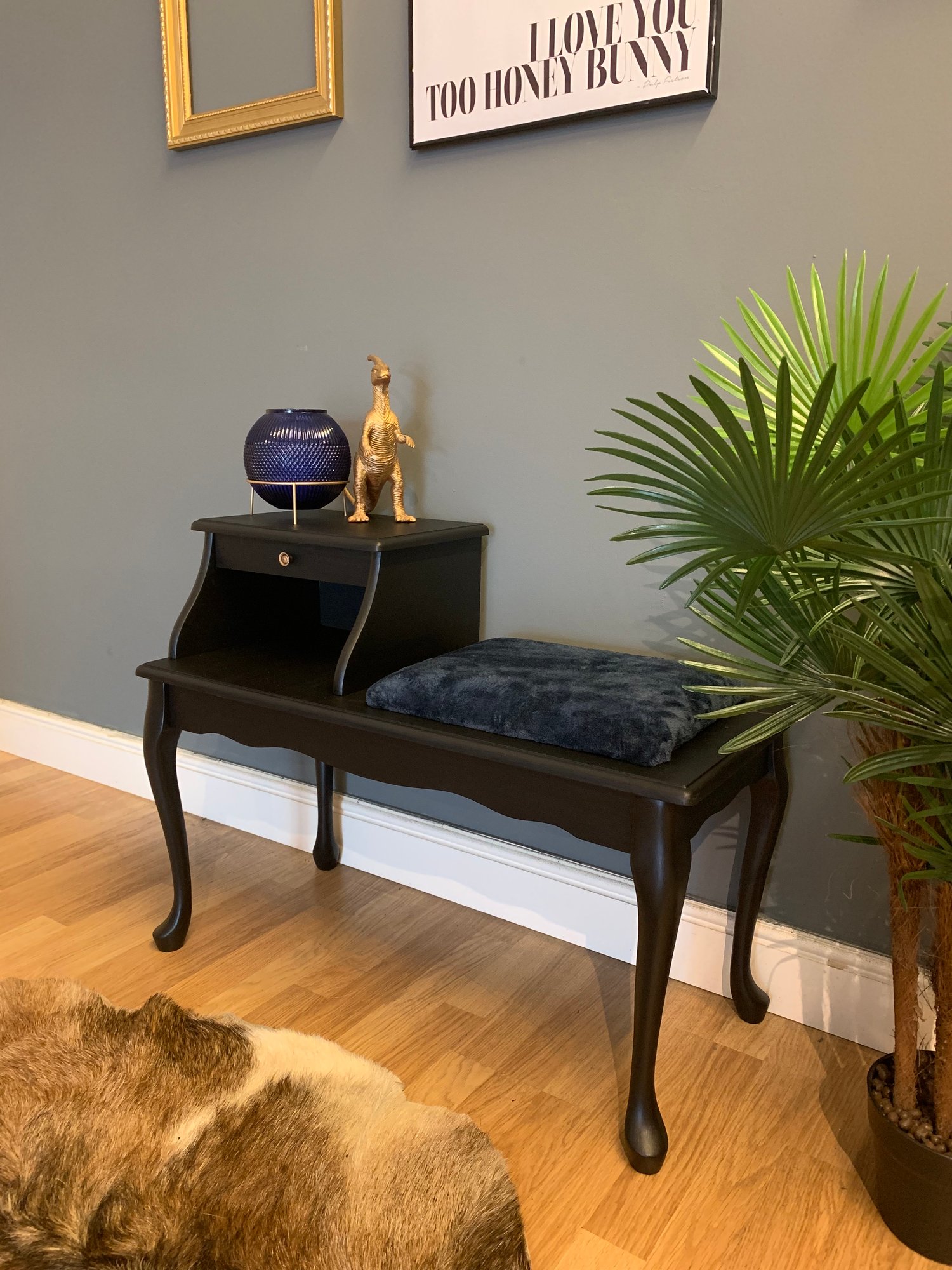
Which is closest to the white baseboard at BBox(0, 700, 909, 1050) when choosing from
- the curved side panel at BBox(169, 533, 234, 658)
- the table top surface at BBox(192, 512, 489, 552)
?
the curved side panel at BBox(169, 533, 234, 658)

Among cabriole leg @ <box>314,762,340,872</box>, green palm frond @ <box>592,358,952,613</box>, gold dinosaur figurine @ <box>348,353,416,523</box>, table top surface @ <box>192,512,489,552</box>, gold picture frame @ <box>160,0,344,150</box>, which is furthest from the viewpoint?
cabriole leg @ <box>314,762,340,872</box>

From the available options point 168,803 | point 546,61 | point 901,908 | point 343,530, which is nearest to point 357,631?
point 343,530

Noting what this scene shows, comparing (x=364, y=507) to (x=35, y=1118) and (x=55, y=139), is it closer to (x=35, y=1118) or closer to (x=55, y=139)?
(x=35, y=1118)

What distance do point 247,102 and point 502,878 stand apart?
5.78 ft

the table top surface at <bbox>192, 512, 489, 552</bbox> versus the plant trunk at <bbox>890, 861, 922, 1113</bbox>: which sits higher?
the table top surface at <bbox>192, 512, 489, 552</bbox>

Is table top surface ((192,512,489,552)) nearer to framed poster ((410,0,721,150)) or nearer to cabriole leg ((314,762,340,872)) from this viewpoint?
cabriole leg ((314,762,340,872))

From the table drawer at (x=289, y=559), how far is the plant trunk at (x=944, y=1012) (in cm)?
99

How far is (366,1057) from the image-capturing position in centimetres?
155

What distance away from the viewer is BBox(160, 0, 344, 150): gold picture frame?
1.90 m

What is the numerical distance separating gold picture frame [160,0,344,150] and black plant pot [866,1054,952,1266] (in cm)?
202

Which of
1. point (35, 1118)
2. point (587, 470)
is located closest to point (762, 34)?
point (587, 470)

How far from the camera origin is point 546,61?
166cm

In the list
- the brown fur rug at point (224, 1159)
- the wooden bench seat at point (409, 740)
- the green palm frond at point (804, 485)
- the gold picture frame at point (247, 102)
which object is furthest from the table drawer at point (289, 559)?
the gold picture frame at point (247, 102)

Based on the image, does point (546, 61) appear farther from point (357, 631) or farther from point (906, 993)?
point (906, 993)
